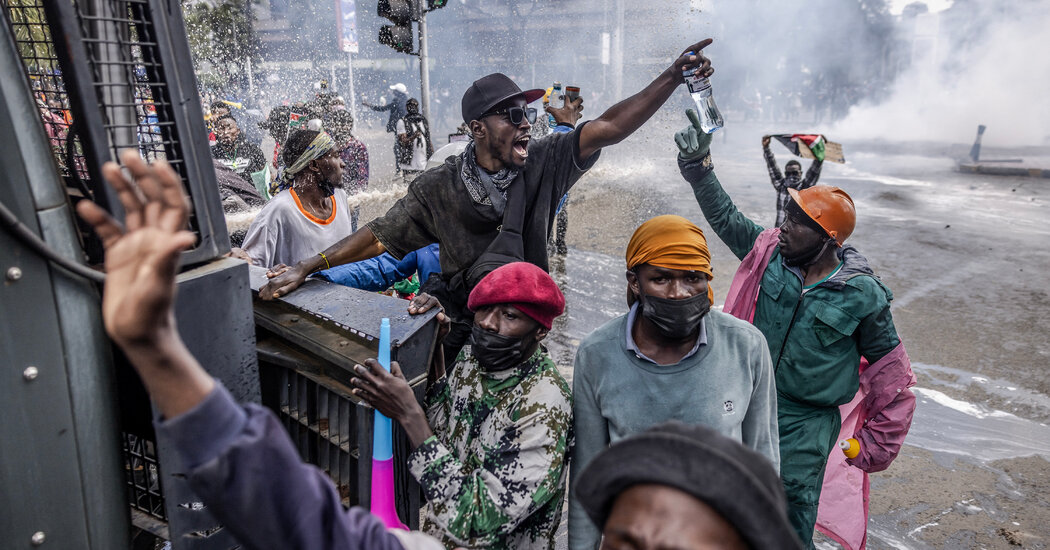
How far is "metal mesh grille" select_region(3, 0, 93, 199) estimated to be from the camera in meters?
1.46

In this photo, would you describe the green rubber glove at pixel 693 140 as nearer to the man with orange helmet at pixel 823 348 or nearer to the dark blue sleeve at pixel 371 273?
the man with orange helmet at pixel 823 348

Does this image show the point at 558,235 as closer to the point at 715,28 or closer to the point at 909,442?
the point at 909,442

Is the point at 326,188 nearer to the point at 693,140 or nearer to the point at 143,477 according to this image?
the point at 693,140

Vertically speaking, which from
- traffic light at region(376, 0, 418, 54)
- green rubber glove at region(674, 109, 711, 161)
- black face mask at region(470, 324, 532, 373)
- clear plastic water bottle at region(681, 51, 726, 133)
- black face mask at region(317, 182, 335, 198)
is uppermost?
traffic light at region(376, 0, 418, 54)

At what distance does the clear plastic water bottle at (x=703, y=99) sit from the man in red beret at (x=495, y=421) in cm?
113

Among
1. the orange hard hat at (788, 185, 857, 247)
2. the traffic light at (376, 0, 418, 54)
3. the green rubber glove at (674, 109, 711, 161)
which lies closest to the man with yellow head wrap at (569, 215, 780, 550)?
the orange hard hat at (788, 185, 857, 247)

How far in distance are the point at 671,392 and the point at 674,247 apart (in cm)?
46

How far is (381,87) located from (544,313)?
3684 cm

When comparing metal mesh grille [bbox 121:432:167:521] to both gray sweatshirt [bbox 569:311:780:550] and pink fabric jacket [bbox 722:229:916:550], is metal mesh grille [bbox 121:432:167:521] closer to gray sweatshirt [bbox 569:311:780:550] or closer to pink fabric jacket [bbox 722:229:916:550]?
gray sweatshirt [bbox 569:311:780:550]

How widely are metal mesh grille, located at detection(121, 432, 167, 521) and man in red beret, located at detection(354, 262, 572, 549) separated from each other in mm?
541

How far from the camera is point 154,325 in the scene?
2.82ft

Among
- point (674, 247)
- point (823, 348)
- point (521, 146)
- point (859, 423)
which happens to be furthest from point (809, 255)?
point (521, 146)

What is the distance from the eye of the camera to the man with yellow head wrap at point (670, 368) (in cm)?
214

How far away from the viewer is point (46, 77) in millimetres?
1519
